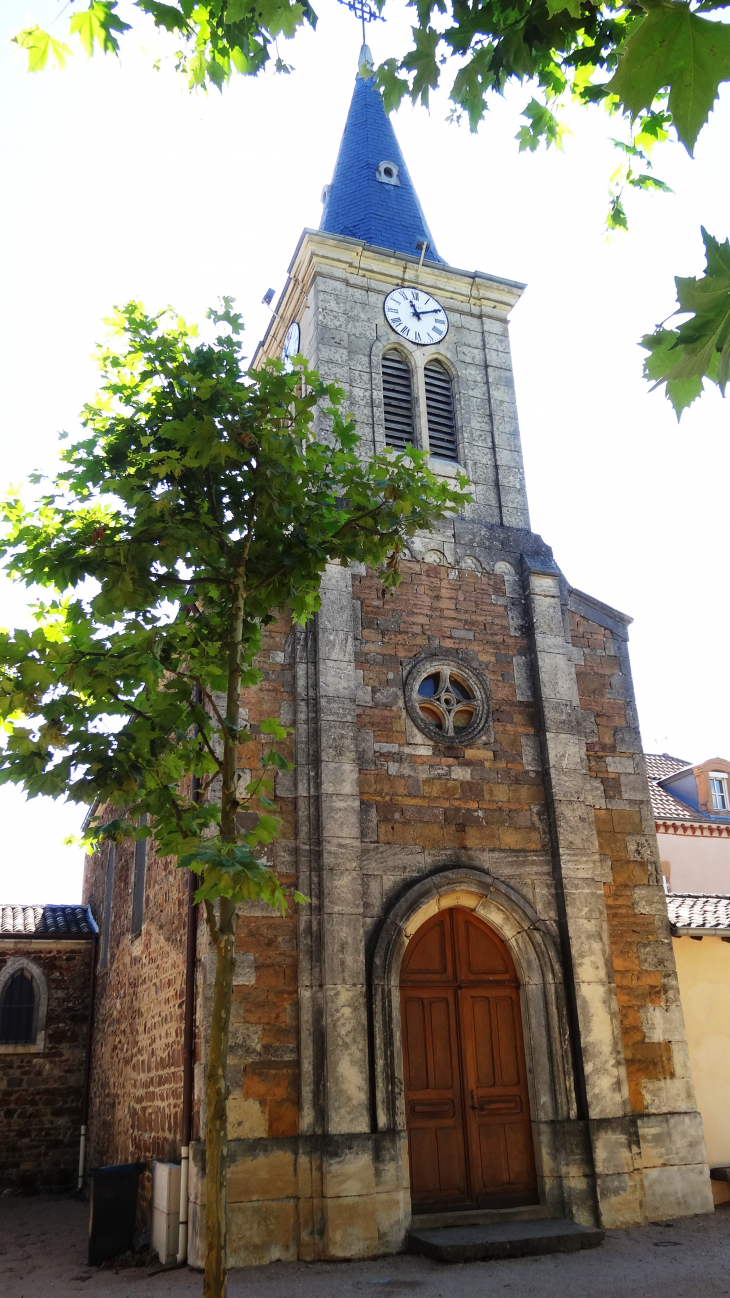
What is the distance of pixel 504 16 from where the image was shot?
351 centimetres

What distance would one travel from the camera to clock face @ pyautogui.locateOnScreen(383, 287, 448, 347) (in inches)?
478

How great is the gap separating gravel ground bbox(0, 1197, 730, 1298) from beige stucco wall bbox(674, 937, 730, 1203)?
1.04m

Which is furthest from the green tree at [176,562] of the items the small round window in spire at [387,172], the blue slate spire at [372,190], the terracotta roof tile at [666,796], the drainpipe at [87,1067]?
the terracotta roof tile at [666,796]

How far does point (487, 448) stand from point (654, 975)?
6395 millimetres

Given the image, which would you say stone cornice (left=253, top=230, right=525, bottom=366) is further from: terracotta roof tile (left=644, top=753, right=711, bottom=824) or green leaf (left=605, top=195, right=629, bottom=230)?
terracotta roof tile (left=644, top=753, right=711, bottom=824)

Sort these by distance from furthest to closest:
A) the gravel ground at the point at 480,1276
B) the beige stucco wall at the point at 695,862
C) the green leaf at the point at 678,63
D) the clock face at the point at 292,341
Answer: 1. the beige stucco wall at the point at 695,862
2. the clock face at the point at 292,341
3. the gravel ground at the point at 480,1276
4. the green leaf at the point at 678,63

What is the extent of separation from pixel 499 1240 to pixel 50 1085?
10837 mm

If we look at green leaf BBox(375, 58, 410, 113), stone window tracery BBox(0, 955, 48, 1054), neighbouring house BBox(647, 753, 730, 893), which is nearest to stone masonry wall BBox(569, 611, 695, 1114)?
green leaf BBox(375, 58, 410, 113)

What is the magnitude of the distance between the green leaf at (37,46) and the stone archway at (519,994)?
23.7 feet

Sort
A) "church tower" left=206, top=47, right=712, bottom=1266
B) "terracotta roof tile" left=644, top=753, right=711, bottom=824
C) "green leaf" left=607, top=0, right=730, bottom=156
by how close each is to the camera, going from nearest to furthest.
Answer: "green leaf" left=607, top=0, right=730, bottom=156 → "church tower" left=206, top=47, right=712, bottom=1266 → "terracotta roof tile" left=644, top=753, right=711, bottom=824

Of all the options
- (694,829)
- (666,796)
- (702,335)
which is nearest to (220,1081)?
(702,335)

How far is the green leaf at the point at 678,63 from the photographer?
1.79m

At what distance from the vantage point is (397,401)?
38.9ft

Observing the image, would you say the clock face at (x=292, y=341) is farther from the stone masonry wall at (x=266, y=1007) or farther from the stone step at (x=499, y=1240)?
the stone step at (x=499, y=1240)
